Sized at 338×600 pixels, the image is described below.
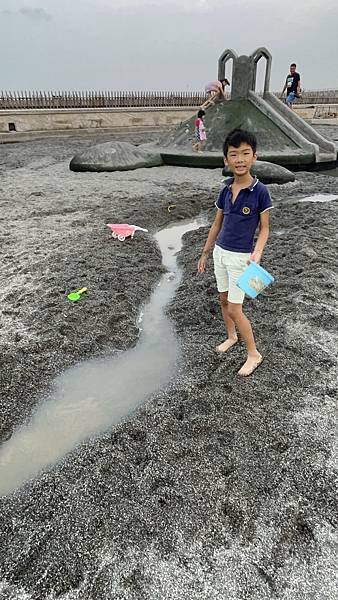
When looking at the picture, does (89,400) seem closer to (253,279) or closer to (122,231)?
(253,279)

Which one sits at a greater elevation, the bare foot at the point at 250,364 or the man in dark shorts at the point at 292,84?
the man in dark shorts at the point at 292,84

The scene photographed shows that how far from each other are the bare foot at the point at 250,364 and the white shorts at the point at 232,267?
0.54 meters

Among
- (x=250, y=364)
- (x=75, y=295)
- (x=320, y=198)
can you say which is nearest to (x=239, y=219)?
(x=250, y=364)

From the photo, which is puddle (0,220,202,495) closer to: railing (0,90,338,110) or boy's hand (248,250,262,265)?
boy's hand (248,250,262,265)

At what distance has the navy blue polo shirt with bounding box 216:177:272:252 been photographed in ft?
9.07

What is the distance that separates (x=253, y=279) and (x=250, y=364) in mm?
832

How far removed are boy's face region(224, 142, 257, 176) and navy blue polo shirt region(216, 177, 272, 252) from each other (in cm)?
14

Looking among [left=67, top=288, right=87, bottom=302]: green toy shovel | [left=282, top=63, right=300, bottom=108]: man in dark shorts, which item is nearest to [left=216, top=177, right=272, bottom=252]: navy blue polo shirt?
[left=67, top=288, right=87, bottom=302]: green toy shovel

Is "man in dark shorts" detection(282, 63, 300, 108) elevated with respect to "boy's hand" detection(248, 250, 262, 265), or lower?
elevated

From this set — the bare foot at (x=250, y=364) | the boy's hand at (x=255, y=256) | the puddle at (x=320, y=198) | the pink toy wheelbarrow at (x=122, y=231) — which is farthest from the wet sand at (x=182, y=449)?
the puddle at (x=320, y=198)

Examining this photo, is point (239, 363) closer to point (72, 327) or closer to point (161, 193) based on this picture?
point (72, 327)

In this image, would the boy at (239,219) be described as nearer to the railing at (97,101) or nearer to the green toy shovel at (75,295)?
the green toy shovel at (75,295)

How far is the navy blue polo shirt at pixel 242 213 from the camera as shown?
2.77m

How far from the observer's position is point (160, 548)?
2.01 meters
